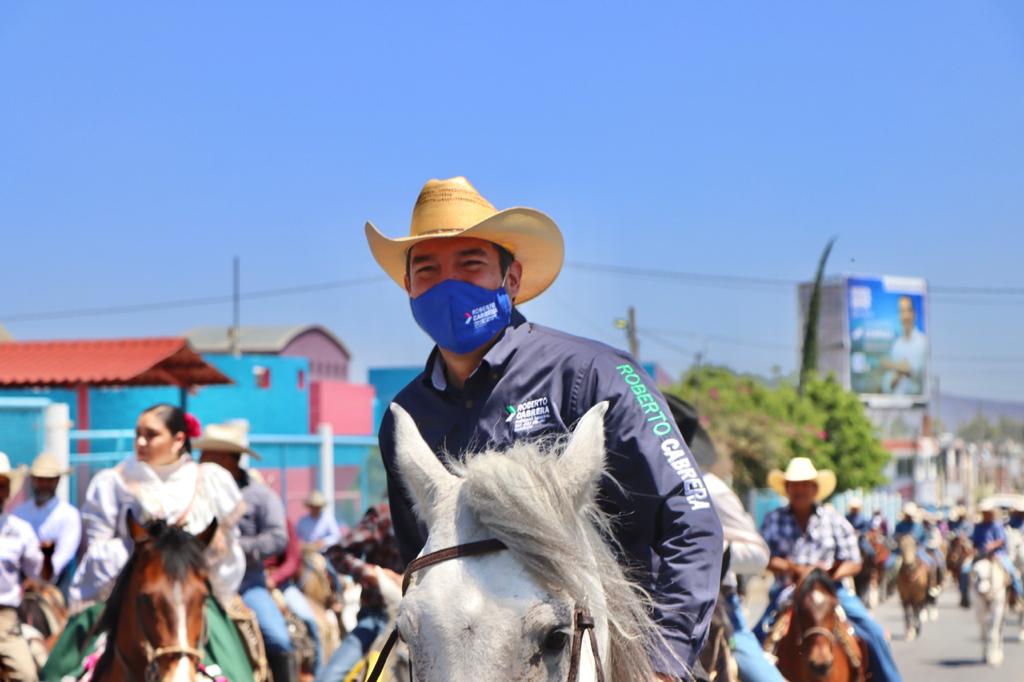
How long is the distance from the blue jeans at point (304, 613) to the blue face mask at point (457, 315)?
29.3ft

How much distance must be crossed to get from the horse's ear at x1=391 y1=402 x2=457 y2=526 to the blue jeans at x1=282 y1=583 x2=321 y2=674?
30.4ft

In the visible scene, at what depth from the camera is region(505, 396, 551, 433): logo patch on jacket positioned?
3.52m

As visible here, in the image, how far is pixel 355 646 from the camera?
8992mm

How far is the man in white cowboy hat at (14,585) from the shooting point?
8.50 meters

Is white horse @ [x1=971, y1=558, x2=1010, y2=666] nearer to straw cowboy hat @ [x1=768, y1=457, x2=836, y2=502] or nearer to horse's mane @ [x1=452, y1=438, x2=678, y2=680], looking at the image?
straw cowboy hat @ [x1=768, y1=457, x2=836, y2=502]

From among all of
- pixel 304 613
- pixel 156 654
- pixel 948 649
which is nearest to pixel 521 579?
pixel 156 654

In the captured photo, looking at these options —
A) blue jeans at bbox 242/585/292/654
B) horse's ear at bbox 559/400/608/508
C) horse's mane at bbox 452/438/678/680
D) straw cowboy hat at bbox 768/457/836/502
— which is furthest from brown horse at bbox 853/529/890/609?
horse's ear at bbox 559/400/608/508

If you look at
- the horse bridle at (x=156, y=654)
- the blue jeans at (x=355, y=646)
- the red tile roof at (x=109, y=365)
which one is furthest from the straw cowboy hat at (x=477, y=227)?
the red tile roof at (x=109, y=365)

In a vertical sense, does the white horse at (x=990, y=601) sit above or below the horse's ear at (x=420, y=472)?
below

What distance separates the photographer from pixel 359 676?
7469mm

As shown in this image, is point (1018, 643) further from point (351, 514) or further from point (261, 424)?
point (261, 424)

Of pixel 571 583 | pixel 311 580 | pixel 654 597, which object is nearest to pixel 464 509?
pixel 571 583

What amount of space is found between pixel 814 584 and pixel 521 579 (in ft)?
24.9

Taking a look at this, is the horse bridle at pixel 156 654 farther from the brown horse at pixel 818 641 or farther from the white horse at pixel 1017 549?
the white horse at pixel 1017 549
